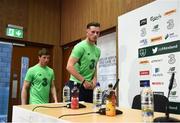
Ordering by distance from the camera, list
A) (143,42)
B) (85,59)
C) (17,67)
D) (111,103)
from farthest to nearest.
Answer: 1. (17,67)
2. (143,42)
3. (85,59)
4. (111,103)

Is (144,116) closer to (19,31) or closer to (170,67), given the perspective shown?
(170,67)

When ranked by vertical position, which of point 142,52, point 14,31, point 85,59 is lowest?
point 85,59

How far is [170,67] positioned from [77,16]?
2.57m

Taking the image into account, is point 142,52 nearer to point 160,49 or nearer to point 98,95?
point 160,49

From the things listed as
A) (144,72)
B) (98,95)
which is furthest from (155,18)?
(98,95)

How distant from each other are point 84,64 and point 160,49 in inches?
40.5

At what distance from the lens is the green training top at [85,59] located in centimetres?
233

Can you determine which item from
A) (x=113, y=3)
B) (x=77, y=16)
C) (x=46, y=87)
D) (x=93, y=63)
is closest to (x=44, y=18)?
(x=77, y=16)

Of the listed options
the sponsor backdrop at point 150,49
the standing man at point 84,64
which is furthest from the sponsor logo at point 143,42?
the standing man at point 84,64

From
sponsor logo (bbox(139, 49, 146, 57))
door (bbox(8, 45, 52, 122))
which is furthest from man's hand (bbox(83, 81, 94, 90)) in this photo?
door (bbox(8, 45, 52, 122))

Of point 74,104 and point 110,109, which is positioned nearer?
point 110,109

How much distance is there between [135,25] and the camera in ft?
10.7

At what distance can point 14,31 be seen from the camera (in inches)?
186

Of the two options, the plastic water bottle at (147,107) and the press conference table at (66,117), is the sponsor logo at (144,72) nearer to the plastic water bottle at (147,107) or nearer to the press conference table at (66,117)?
the press conference table at (66,117)
